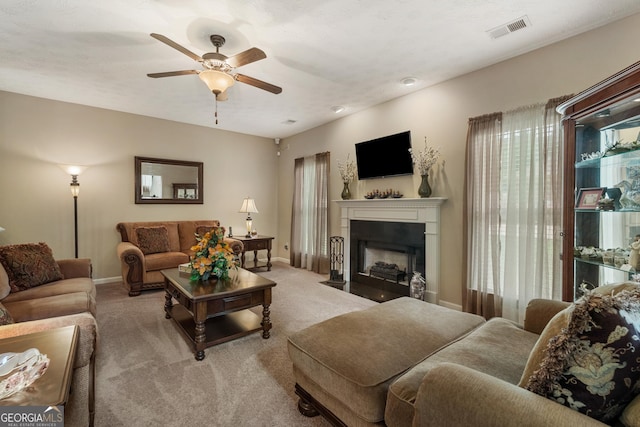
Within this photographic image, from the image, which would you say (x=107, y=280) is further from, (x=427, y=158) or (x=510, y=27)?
(x=510, y=27)

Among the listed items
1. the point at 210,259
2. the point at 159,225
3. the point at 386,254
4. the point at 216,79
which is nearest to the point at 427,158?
the point at 386,254

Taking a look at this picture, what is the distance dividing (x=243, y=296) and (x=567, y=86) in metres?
3.55

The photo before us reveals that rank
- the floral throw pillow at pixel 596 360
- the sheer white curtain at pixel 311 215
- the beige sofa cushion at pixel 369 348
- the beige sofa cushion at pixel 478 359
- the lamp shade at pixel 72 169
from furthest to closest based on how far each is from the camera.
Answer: the sheer white curtain at pixel 311 215
the lamp shade at pixel 72 169
the beige sofa cushion at pixel 369 348
the beige sofa cushion at pixel 478 359
the floral throw pillow at pixel 596 360

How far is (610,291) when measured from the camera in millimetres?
1265

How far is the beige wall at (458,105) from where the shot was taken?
8.00ft

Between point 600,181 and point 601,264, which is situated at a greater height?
point 600,181

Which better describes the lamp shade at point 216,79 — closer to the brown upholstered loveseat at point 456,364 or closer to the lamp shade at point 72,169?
the brown upholstered loveseat at point 456,364

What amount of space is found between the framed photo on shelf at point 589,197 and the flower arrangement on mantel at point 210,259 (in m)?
3.05

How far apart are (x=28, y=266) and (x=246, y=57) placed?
2828 mm

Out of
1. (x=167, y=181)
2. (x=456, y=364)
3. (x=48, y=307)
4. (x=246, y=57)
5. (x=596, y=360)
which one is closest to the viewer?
(x=596, y=360)

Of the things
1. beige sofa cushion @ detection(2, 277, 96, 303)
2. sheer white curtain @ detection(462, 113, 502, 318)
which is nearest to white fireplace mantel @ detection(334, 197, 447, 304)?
sheer white curtain @ detection(462, 113, 502, 318)

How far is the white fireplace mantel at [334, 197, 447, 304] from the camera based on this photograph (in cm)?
352

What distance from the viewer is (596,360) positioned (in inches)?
34.5

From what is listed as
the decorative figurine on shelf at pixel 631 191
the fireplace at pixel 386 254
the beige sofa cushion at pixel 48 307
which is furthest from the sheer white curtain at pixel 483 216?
the beige sofa cushion at pixel 48 307
